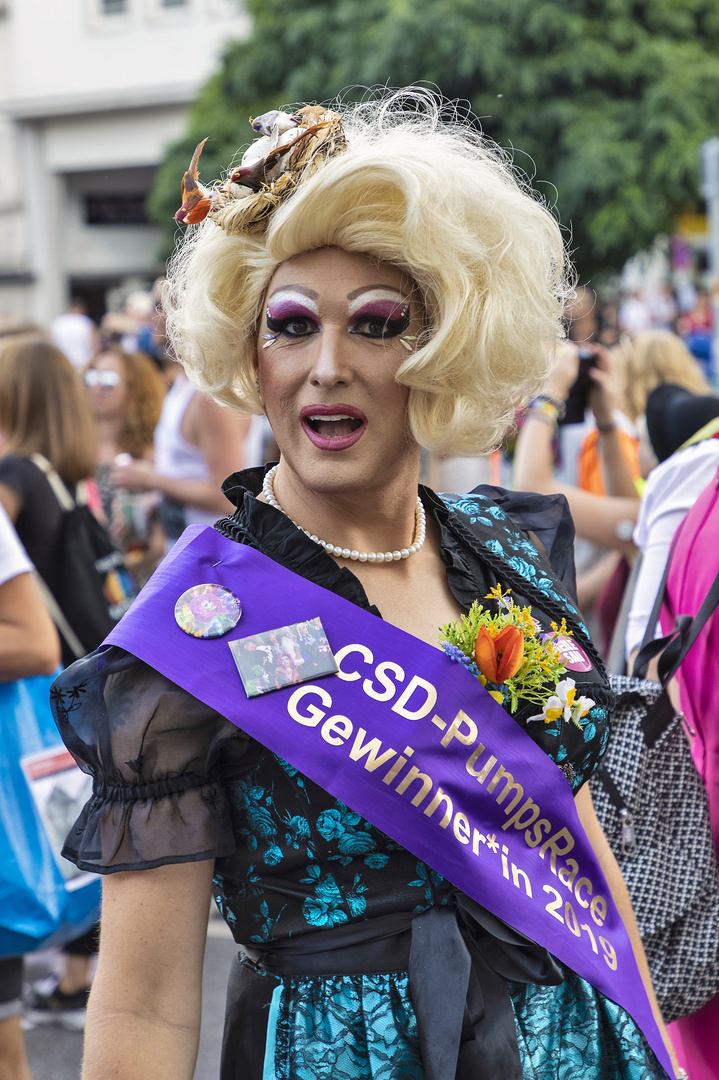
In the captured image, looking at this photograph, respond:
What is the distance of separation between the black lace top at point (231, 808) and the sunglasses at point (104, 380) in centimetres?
424

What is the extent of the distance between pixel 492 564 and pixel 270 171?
0.67 meters

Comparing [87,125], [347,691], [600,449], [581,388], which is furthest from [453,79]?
[347,691]

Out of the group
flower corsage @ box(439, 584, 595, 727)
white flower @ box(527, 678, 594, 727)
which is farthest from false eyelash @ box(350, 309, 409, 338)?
white flower @ box(527, 678, 594, 727)

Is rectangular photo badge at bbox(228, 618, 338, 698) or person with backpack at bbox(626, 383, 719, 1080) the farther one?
person with backpack at bbox(626, 383, 719, 1080)

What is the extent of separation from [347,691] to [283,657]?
98 millimetres

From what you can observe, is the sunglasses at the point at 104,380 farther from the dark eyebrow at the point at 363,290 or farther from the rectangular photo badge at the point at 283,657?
the rectangular photo badge at the point at 283,657

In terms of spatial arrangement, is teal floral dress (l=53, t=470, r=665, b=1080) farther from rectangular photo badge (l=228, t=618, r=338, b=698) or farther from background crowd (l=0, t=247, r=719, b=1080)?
background crowd (l=0, t=247, r=719, b=1080)

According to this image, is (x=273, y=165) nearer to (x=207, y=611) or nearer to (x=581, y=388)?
(x=207, y=611)

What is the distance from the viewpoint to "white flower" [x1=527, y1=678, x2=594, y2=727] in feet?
5.24

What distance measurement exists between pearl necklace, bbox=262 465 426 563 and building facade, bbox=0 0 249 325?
2141 centimetres

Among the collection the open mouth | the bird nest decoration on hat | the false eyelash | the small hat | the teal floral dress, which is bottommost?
the small hat

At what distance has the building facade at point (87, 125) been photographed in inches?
886

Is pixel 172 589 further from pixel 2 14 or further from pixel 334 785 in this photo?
pixel 2 14

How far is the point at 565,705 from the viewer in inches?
63.3
